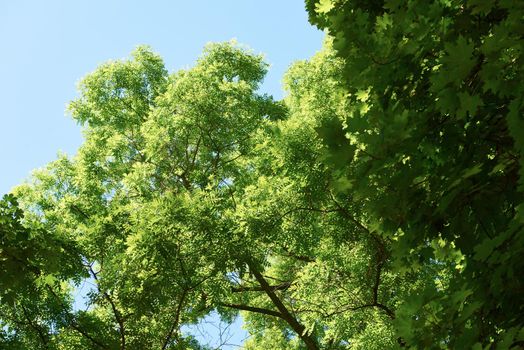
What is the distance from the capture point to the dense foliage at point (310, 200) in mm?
2945

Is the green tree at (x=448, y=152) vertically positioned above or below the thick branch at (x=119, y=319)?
below

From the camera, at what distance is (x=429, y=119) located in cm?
328

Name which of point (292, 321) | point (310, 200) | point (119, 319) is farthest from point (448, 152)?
point (292, 321)

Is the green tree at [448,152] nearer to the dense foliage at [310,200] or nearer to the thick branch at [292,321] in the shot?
the dense foliage at [310,200]

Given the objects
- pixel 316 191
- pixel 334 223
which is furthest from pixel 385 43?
pixel 334 223

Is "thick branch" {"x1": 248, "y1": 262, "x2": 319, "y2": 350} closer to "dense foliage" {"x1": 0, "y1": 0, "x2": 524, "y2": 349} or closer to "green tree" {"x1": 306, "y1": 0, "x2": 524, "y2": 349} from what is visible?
"dense foliage" {"x1": 0, "y1": 0, "x2": 524, "y2": 349}

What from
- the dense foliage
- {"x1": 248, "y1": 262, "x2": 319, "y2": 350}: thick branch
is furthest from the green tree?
{"x1": 248, "y1": 262, "x2": 319, "y2": 350}: thick branch

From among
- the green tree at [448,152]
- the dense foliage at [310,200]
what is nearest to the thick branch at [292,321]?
the dense foliage at [310,200]

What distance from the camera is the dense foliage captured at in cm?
295

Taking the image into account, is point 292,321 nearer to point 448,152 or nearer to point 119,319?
point 119,319

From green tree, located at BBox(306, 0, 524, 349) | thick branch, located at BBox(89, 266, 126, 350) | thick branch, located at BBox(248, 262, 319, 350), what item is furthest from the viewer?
thick branch, located at BBox(248, 262, 319, 350)

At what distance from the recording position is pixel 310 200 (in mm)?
10883

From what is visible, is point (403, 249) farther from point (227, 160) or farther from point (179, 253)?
point (227, 160)

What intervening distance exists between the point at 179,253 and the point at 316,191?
114 inches
